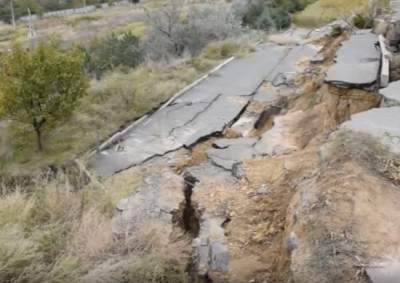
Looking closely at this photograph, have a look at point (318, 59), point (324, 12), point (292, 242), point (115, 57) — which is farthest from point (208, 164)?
point (324, 12)

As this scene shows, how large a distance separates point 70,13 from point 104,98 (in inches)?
1759

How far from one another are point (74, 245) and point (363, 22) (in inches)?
453

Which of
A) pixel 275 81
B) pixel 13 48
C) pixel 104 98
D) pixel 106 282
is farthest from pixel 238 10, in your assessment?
pixel 106 282

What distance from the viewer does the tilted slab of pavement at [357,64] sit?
309 inches

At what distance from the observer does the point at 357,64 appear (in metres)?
8.89

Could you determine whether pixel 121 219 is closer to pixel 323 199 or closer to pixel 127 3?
pixel 323 199

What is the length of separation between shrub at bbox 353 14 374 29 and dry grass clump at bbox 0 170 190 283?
1021 cm

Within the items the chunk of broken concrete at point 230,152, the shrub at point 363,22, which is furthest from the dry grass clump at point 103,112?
the shrub at point 363,22

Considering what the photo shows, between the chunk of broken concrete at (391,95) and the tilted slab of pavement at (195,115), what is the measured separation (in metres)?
2.84

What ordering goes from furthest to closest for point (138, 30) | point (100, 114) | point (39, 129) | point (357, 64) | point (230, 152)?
point (138, 30) → point (100, 114) → point (357, 64) → point (39, 129) → point (230, 152)

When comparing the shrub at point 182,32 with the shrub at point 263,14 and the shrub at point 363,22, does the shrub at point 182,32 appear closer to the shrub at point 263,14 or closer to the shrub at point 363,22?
the shrub at point 263,14

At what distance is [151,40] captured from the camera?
51.1ft

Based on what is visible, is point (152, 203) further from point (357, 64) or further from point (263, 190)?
point (357, 64)

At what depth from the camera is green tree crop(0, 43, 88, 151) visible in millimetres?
7270
